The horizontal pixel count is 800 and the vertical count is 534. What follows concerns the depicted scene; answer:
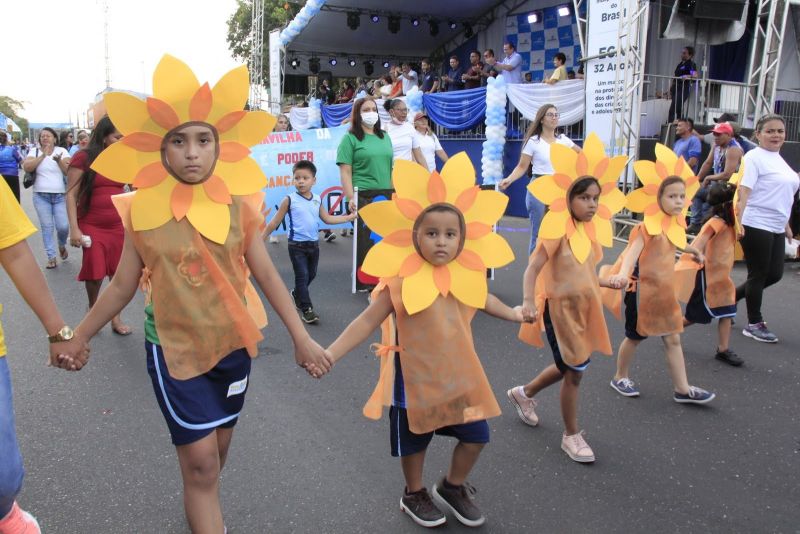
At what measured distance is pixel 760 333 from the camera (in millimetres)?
5430

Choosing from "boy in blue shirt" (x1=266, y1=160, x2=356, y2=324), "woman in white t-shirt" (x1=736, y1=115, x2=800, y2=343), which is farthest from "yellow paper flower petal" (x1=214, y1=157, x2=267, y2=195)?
"woman in white t-shirt" (x1=736, y1=115, x2=800, y2=343)

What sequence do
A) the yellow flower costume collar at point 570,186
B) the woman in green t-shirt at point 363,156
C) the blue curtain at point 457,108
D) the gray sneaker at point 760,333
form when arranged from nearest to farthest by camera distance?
the yellow flower costume collar at point 570,186
the gray sneaker at point 760,333
the woman in green t-shirt at point 363,156
the blue curtain at point 457,108

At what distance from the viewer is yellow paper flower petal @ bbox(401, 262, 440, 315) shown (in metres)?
2.52

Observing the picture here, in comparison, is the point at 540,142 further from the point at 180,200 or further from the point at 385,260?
the point at 180,200

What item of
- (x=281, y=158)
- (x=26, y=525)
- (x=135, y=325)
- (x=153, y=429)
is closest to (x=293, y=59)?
(x=281, y=158)

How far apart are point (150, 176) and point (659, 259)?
10.1 ft

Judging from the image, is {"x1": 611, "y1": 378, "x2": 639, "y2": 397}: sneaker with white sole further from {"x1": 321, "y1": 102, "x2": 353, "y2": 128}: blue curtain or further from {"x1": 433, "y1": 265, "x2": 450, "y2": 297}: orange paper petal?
{"x1": 321, "y1": 102, "x2": 353, "y2": 128}: blue curtain

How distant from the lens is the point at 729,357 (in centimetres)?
483

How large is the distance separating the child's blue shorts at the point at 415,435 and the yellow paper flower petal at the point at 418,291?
478 millimetres

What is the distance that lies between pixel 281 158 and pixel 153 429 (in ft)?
17.8

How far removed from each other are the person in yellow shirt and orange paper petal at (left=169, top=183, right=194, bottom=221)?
454mm

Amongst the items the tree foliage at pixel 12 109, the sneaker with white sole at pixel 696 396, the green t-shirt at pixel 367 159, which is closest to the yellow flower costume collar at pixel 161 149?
the sneaker with white sole at pixel 696 396

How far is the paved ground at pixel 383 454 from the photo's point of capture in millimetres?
2869

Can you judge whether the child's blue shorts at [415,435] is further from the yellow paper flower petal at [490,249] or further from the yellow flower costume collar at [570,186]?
the yellow flower costume collar at [570,186]
